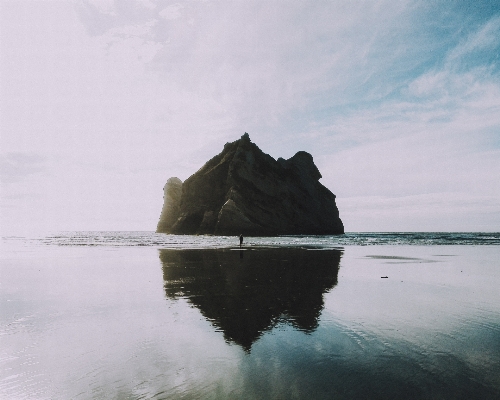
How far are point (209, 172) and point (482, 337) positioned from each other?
133 m

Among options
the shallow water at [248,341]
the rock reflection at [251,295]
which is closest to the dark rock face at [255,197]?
the rock reflection at [251,295]

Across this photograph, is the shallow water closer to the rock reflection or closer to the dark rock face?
the rock reflection

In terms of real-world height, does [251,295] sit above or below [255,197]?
below

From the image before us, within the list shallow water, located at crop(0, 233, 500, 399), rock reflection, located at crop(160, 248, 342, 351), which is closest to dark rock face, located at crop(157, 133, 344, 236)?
rock reflection, located at crop(160, 248, 342, 351)

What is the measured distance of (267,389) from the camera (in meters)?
5.11

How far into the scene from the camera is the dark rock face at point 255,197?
119062mm

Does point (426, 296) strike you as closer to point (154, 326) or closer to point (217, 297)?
point (217, 297)

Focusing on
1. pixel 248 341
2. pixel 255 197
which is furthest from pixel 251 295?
pixel 255 197

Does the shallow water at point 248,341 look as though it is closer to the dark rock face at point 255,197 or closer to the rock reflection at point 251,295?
the rock reflection at point 251,295

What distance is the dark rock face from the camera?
11906cm

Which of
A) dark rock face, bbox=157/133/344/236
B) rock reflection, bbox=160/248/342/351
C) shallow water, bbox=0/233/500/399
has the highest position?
dark rock face, bbox=157/133/344/236

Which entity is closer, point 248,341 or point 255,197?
point 248,341

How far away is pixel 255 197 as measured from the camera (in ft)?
416

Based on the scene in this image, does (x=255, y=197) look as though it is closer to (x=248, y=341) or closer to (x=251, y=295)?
(x=251, y=295)
